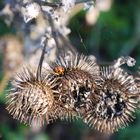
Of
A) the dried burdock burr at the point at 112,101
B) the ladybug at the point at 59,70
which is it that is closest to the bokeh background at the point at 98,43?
the dried burdock burr at the point at 112,101

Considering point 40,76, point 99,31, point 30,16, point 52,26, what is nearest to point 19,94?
point 40,76

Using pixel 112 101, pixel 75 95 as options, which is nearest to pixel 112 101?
pixel 112 101

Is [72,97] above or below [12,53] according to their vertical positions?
below

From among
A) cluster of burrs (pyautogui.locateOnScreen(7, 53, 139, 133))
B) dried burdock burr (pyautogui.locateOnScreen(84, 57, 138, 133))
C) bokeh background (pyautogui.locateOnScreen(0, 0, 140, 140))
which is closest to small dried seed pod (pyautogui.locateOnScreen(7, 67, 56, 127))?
cluster of burrs (pyautogui.locateOnScreen(7, 53, 139, 133))

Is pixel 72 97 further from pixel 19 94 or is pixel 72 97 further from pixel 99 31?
pixel 99 31

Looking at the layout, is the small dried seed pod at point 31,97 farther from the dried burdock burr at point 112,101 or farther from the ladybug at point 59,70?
the dried burdock burr at point 112,101
